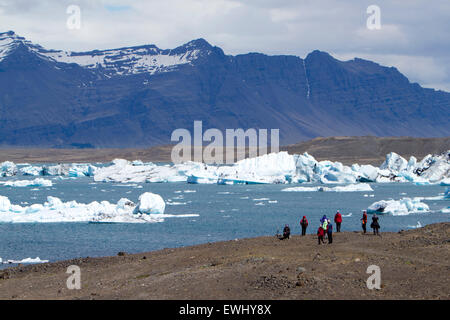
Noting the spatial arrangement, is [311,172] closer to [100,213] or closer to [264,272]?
[100,213]

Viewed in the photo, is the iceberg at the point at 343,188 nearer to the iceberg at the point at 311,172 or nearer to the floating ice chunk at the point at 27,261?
the iceberg at the point at 311,172

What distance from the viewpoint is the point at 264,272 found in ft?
55.7

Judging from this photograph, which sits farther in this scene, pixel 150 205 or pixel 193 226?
pixel 150 205

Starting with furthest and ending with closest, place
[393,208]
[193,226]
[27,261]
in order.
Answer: [393,208] < [193,226] < [27,261]

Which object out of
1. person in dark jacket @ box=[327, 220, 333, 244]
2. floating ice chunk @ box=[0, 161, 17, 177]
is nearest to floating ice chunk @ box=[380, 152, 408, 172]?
floating ice chunk @ box=[0, 161, 17, 177]

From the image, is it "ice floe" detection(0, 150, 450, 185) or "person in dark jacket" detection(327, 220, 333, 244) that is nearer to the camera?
"person in dark jacket" detection(327, 220, 333, 244)

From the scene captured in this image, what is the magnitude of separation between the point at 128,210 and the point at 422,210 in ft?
59.6

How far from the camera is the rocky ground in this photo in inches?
616

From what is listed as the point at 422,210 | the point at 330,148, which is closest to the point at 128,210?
the point at 422,210

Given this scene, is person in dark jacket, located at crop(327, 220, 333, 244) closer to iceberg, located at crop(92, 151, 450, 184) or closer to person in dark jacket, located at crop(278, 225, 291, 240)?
person in dark jacket, located at crop(278, 225, 291, 240)

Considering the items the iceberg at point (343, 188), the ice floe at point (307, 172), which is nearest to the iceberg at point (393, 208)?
the iceberg at point (343, 188)

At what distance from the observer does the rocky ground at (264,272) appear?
1566 cm

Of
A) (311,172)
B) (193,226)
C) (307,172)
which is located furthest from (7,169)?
(193,226)
